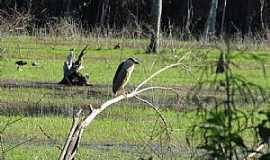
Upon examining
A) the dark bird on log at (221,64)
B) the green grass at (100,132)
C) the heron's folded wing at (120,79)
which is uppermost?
the dark bird on log at (221,64)

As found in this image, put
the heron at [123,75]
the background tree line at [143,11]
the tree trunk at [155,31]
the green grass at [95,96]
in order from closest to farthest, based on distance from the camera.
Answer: the green grass at [95,96]
the heron at [123,75]
the tree trunk at [155,31]
the background tree line at [143,11]

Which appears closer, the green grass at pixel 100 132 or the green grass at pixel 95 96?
the green grass at pixel 95 96

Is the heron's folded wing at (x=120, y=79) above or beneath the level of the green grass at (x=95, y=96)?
above

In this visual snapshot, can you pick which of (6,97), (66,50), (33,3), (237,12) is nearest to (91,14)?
(33,3)

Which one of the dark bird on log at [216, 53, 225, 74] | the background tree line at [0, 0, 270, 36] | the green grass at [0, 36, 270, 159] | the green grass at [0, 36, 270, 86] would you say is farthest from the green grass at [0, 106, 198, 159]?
the background tree line at [0, 0, 270, 36]

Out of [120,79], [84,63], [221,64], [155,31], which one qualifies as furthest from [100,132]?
[155,31]

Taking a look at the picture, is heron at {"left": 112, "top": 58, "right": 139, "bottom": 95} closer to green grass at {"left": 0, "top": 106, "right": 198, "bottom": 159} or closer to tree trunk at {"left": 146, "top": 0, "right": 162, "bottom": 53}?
green grass at {"left": 0, "top": 106, "right": 198, "bottom": 159}

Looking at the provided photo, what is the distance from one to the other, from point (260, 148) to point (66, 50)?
3090cm

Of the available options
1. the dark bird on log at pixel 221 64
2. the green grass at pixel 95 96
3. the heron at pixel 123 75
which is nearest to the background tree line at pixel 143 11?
the green grass at pixel 95 96

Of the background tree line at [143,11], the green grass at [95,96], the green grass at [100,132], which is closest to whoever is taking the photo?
the green grass at [95,96]

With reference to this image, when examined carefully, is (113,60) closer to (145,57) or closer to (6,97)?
(145,57)

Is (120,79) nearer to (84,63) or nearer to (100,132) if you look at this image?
(100,132)

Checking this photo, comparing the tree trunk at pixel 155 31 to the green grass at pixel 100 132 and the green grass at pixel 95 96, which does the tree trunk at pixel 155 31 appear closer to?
the green grass at pixel 95 96

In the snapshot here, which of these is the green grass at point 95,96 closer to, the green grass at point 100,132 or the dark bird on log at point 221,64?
the green grass at point 100,132
